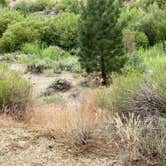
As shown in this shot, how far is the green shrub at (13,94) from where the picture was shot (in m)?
10.6

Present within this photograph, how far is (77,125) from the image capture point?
25.4ft

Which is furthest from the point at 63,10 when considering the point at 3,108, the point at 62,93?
the point at 3,108

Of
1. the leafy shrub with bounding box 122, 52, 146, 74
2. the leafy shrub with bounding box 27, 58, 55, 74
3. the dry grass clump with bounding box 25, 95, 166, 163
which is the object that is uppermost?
the dry grass clump with bounding box 25, 95, 166, 163

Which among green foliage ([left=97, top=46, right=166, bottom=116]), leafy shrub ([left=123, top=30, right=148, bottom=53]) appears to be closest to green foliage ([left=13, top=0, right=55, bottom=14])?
leafy shrub ([left=123, top=30, right=148, bottom=53])

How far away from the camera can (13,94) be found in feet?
36.2

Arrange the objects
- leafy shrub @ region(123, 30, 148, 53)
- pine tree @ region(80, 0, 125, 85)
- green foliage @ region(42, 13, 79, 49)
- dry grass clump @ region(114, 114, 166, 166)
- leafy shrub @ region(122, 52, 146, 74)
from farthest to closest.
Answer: green foliage @ region(42, 13, 79, 49)
leafy shrub @ region(123, 30, 148, 53)
leafy shrub @ region(122, 52, 146, 74)
pine tree @ region(80, 0, 125, 85)
dry grass clump @ region(114, 114, 166, 166)

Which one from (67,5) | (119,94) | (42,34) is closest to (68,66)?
(42,34)

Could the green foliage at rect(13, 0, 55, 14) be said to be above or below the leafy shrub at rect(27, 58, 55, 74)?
above

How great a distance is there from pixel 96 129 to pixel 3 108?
119 inches

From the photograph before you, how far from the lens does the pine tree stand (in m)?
19.2

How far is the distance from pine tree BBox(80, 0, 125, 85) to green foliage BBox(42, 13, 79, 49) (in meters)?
8.85

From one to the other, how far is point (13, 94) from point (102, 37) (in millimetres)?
8758

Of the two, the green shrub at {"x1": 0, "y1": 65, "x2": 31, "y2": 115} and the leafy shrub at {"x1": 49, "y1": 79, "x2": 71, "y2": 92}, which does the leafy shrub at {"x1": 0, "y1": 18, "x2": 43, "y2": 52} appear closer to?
the leafy shrub at {"x1": 49, "y1": 79, "x2": 71, "y2": 92}

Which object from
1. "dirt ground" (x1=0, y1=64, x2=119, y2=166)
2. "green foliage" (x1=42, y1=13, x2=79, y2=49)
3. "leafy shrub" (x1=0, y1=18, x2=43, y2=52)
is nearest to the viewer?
"dirt ground" (x1=0, y1=64, x2=119, y2=166)
